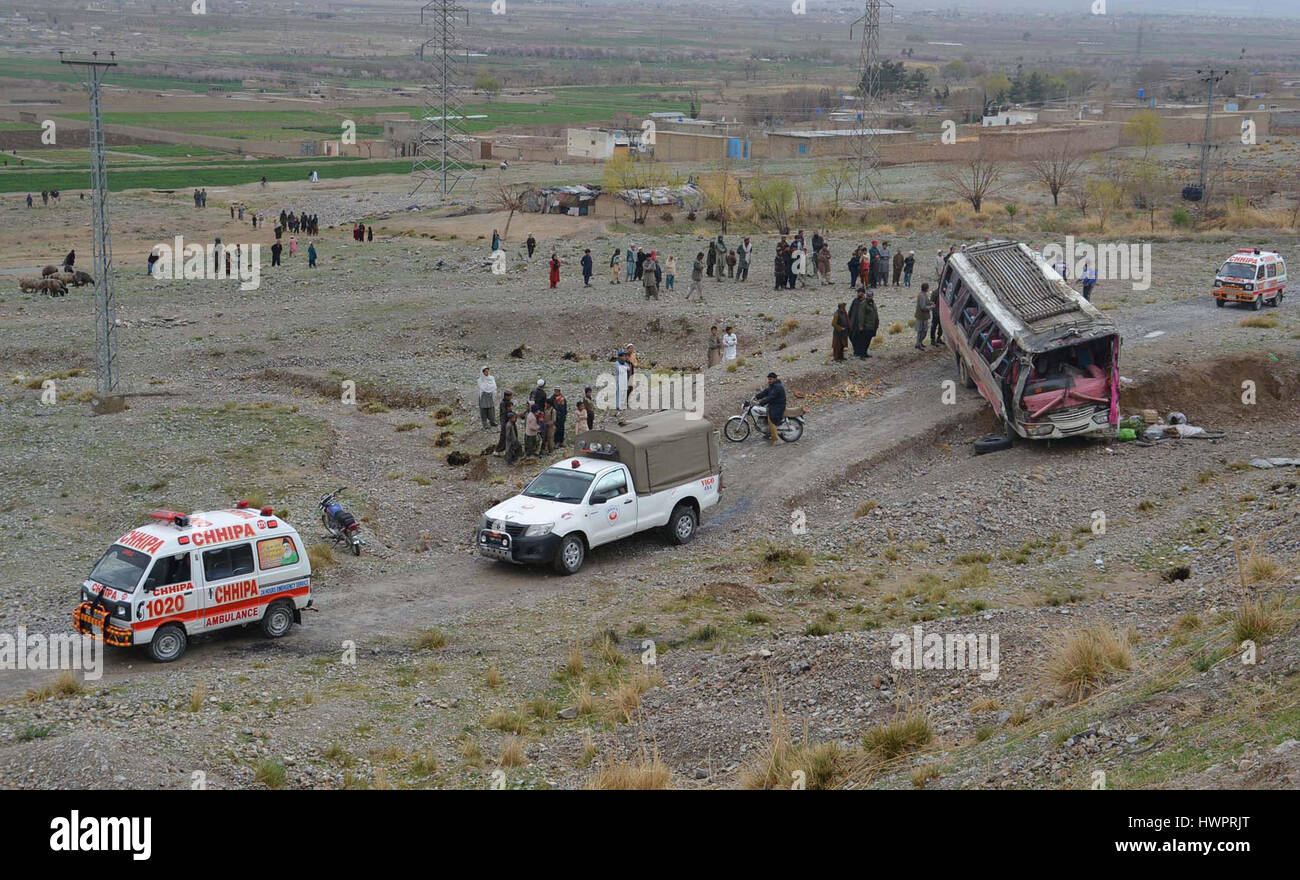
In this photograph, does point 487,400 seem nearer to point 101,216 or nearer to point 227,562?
point 101,216

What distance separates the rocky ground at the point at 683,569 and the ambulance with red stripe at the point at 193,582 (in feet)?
1.37

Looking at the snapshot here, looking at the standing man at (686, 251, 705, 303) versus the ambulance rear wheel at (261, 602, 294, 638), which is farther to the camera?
the standing man at (686, 251, 705, 303)

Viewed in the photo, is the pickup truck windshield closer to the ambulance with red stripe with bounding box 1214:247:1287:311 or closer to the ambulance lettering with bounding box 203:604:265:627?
the ambulance lettering with bounding box 203:604:265:627

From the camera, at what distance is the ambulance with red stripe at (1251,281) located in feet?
109

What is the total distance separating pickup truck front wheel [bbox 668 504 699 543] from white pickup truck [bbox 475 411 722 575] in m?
0.02

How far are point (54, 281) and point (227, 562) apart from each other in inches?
1330

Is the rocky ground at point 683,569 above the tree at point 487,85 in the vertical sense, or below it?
below

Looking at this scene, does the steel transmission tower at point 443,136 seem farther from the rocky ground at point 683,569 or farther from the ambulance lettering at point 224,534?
the ambulance lettering at point 224,534

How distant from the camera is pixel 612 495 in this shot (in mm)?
20891

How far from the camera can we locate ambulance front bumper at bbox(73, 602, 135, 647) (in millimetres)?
16234
